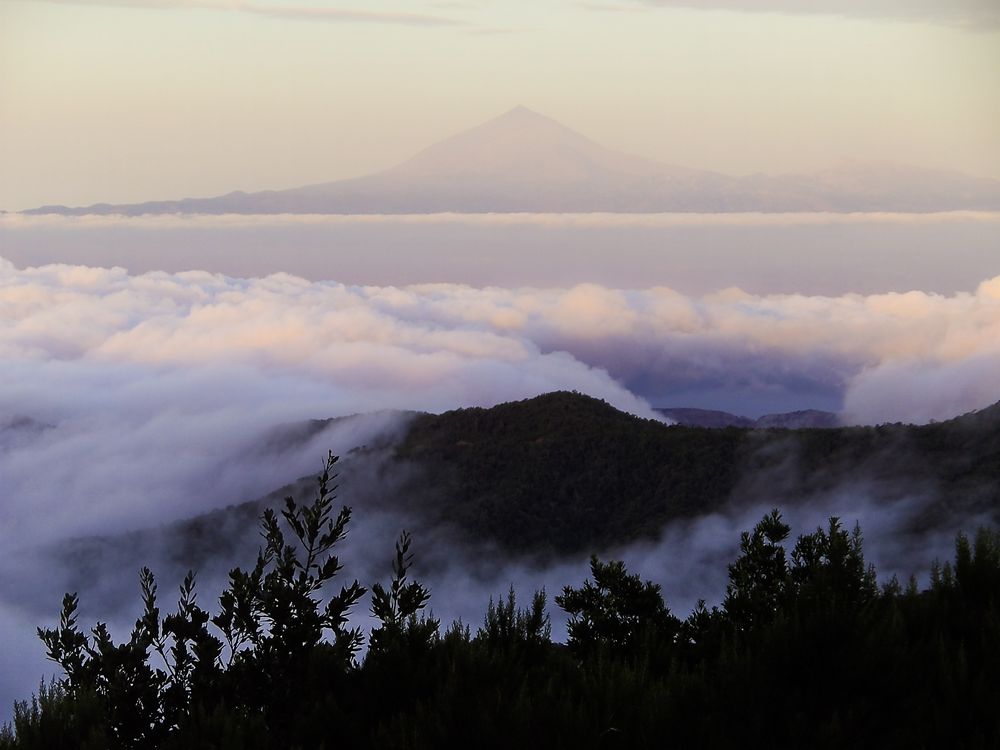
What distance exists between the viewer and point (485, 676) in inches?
266

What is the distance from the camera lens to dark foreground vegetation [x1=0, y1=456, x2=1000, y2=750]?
606 cm

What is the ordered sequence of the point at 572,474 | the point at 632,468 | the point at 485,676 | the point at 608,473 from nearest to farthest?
1. the point at 485,676
2. the point at 608,473
3. the point at 632,468
4. the point at 572,474

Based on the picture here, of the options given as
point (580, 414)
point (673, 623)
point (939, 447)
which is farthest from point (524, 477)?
point (673, 623)

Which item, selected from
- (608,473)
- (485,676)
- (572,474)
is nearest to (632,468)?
(608,473)

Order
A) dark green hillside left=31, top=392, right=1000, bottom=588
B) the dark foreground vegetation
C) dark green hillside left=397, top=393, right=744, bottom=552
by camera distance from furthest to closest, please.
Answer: dark green hillside left=397, top=393, right=744, bottom=552 → dark green hillside left=31, top=392, right=1000, bottom=588 → the dark foreground vegetation

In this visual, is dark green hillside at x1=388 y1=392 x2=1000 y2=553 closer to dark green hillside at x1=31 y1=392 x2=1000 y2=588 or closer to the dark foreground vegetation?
dark green hillside at x1=31 y1=392 x2=1000 y2=588

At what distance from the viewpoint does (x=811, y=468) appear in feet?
307

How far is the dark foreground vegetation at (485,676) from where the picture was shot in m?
6.06

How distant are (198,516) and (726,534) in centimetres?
6071

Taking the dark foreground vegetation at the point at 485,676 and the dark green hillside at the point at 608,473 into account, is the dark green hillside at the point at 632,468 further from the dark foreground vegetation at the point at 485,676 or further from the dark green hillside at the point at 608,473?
the dark foreground vegetation at the point at 485,676

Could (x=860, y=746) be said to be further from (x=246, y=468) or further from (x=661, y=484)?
(x=246, y=468)

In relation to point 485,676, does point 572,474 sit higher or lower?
higher

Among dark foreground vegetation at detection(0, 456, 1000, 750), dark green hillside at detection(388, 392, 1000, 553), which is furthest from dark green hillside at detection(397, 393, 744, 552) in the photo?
dark foreground vegetation at detection(0, 456, 1000, 750)

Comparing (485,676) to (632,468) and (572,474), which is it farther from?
(572,474)
